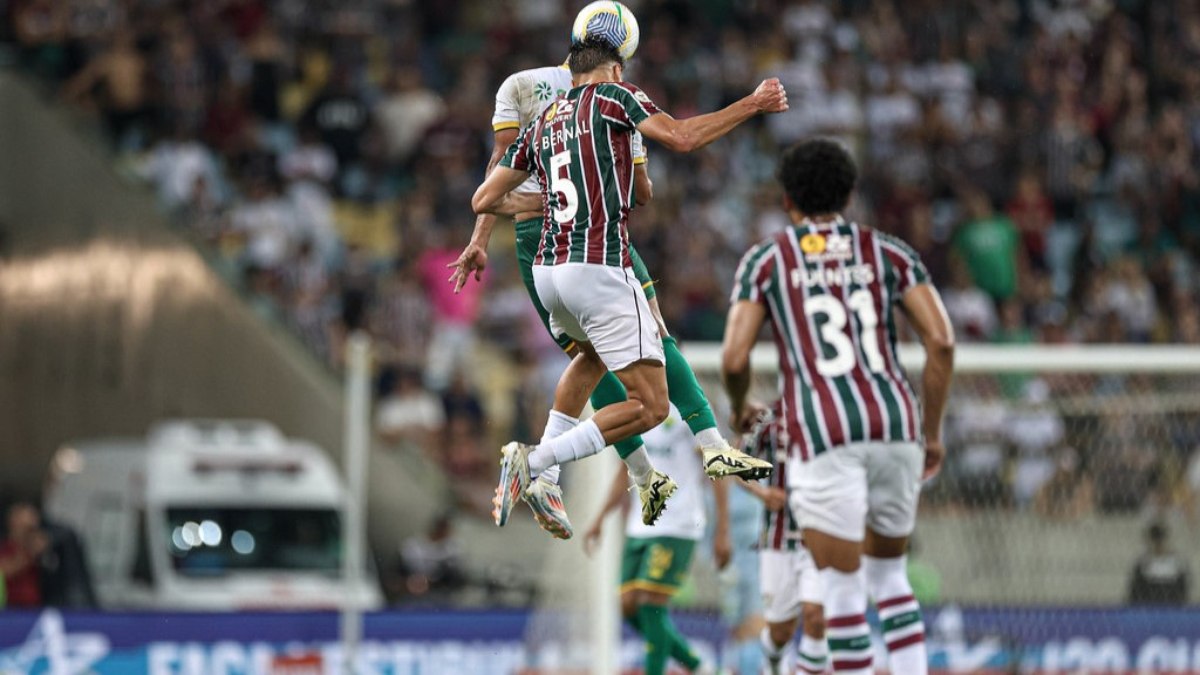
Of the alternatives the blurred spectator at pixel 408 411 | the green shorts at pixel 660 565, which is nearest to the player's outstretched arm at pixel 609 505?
the green shorts at pixel 660 565

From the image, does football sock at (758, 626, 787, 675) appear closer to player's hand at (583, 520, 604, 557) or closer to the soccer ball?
player's hand at (583, 520, 604, 557)

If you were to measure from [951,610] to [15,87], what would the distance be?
41.0 ft

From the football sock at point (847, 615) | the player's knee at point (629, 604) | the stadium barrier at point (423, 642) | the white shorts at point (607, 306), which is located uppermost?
the white shorts at point (607, 306)

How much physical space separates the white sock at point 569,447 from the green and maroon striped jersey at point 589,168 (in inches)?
25.6

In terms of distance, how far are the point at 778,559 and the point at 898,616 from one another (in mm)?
1287

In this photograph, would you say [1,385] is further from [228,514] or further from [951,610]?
[951,610]

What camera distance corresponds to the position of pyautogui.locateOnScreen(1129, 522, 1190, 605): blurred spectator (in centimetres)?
1444

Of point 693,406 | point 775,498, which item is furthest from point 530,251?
point 775,498

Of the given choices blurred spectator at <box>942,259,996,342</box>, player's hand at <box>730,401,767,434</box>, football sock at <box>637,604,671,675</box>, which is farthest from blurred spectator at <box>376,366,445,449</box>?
player's hand at <box>730,401,767,434</box>

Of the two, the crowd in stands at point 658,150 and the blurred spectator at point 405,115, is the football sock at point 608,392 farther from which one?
the blurred spectator at point 405,115

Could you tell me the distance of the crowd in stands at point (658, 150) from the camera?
19891 millimetres

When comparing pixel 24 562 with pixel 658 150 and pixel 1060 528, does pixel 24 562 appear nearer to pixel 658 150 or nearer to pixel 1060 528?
pixel 658 150

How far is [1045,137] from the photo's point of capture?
75.4 feet

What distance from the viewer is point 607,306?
Answer: 720 cm
